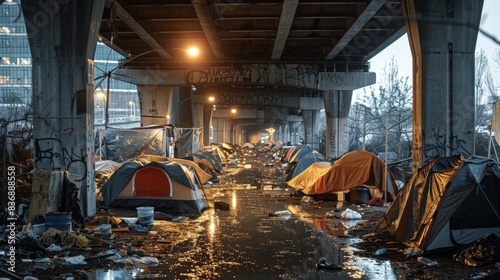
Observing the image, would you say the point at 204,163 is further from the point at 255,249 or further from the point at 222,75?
the point at 255,249

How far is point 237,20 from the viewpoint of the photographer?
2727 cm

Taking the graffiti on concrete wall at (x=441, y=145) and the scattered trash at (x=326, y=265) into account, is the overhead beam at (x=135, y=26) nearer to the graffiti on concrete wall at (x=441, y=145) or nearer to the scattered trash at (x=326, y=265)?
the graffiti on concrete wall at (x=441, y=145)

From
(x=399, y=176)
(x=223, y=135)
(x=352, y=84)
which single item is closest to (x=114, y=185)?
(x=399, y=176)

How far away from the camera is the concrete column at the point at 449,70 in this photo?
16016 millimetres

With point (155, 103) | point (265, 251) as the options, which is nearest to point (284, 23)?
point (265, 251)

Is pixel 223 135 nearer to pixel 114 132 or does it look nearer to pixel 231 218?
pixel 114 132

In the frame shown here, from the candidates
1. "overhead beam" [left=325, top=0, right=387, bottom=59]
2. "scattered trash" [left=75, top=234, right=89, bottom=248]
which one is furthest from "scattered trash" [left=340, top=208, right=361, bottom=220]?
"overhead beam" [left=325, top=0, right=387, bottom=59]

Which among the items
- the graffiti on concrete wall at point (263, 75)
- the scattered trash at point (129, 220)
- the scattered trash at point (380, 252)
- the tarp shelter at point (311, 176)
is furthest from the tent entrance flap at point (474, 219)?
the graffiti on concrete wall at point (263, 75)

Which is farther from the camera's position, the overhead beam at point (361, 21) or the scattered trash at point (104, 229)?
the overhead beam at point (361, 21)

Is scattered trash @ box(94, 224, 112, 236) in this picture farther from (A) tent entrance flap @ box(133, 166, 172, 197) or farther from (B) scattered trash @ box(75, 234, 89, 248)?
(A) tent entrance flap @ box(133, 166, 172, 197)

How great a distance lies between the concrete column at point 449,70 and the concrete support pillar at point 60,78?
9168 mm

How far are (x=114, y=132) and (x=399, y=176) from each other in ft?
49.4

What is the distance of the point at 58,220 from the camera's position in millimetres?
13023

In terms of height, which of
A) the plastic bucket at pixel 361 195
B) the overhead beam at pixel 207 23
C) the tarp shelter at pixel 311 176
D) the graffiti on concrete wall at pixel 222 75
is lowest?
the plastic bucket at pixel 361 195
